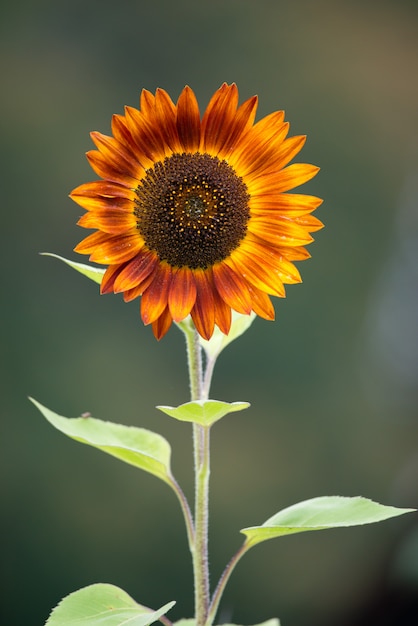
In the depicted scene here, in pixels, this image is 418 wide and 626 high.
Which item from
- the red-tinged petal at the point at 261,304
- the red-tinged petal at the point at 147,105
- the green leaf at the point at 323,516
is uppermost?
the red-tinged petal at the point at 147,105

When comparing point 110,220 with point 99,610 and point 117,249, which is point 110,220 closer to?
point 117,249

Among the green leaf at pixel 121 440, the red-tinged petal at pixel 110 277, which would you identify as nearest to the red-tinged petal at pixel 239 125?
the red-tinged petal at pixel 110 277

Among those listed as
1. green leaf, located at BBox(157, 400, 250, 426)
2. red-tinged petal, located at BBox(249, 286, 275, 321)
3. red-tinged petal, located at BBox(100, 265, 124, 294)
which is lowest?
green leaf, located at BBox(157, 400, 250, 426)

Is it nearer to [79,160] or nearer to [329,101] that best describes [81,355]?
[79,160]

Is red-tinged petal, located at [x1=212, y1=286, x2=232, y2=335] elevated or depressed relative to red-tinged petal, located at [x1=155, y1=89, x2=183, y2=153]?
depressed

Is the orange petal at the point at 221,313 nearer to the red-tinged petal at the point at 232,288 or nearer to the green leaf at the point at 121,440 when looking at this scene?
the red-tinged petal at the point at 232,288

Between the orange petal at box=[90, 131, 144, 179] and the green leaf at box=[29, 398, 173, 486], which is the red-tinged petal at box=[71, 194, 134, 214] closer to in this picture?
the orange petal at box=[90, 131, 144, 179]

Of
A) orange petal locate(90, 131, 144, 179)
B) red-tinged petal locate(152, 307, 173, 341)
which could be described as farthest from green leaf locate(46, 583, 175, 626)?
orange petal locate(90, 131, 144, 179)

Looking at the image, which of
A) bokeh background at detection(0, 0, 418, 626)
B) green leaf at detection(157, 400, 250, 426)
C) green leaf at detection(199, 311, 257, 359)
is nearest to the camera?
green leaf at detection(157, 400, 250, 426)

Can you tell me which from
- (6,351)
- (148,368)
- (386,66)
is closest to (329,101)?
(386,66)
